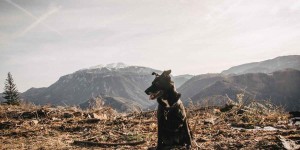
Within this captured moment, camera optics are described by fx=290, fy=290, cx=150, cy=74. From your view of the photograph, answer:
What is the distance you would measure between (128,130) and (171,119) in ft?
13.2

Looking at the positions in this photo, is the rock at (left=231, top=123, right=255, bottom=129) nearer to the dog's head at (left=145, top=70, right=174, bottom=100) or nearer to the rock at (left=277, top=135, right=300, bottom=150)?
the rock at (left=277, top=135, right=300, bottom=150)

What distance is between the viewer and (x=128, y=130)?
1003cm

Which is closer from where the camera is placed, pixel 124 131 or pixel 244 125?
pixel 244 125

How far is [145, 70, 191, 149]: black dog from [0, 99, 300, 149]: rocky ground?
458 mm

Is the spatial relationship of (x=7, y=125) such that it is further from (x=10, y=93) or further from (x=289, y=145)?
(x=10, y=93)

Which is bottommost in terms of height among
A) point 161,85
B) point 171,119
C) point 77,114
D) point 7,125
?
point 7,125

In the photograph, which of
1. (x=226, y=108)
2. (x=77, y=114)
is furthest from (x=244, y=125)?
(x=77, y=114)

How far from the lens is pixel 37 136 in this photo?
9891 mm

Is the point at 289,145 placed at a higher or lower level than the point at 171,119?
lower

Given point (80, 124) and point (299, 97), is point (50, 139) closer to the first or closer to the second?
point (80, 124)

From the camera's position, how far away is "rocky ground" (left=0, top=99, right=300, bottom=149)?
713 centimetres

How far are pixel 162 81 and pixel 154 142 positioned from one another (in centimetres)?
245

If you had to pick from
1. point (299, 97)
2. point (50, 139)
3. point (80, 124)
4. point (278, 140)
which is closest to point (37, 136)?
point (50, 139)

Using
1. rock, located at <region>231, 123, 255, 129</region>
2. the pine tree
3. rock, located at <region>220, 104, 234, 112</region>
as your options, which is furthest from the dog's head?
the pine tree
